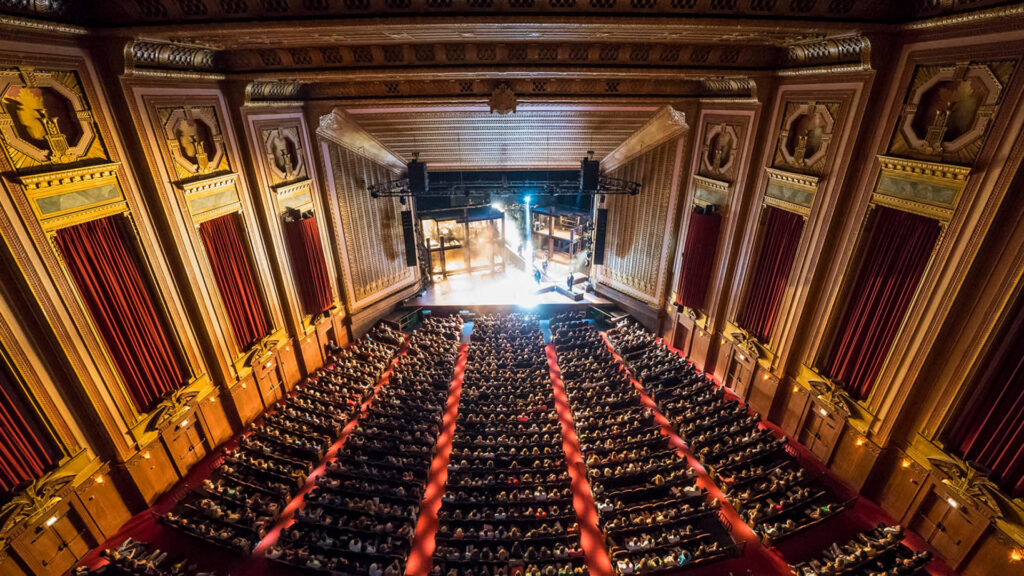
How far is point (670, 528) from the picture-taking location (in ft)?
27.8

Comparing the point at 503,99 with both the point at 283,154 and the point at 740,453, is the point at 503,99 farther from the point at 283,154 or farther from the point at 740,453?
the point at 740,453

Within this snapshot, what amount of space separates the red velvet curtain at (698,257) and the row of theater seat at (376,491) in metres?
8.31

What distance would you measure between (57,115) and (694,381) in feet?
51.3

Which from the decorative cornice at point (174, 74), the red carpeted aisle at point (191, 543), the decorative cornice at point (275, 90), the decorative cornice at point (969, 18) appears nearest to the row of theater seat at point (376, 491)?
the red carpeted aisle at point (191, 543)

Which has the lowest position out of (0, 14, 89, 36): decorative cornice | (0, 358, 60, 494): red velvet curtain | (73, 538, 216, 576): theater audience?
(73, 538, 216, 576): theater audience

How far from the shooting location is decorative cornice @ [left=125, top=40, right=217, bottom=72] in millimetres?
7910

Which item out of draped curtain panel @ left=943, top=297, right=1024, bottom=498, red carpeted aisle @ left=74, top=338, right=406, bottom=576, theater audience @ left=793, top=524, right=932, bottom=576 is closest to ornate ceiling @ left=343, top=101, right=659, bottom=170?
draped curtain panel @ left=943, top=297, right=1024, bottom=498

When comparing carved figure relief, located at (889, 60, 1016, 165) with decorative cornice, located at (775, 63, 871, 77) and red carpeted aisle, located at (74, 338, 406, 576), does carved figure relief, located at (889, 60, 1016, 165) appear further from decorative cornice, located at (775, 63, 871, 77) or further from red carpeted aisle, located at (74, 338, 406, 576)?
red carpeted aisle, located at (74, 338, 406, 576)

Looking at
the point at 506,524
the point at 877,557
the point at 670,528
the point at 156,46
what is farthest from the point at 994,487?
the point at 156,46

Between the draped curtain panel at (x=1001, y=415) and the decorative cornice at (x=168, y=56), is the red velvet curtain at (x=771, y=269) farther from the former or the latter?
the decorative cornice at (x=168, y=56)

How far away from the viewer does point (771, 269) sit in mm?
10992

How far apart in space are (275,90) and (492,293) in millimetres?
10882

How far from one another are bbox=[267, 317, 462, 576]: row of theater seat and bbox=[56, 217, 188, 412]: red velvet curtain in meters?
4.22

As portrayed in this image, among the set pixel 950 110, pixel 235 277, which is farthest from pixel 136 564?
pixel 950 110
